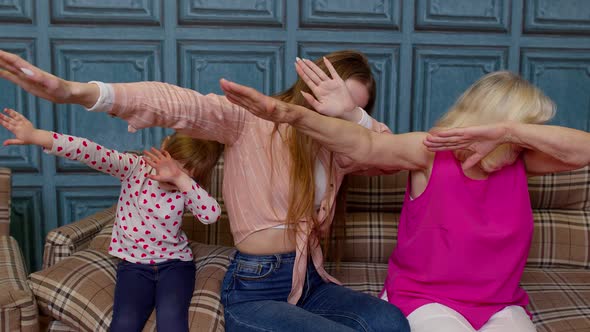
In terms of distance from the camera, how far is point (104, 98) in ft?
3.99

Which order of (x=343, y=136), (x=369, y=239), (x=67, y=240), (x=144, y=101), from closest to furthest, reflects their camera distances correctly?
1. (x=144, y=101)
2. (x=343, y=136)
3. (x=67, y=240)
4. (x=369, y=239)

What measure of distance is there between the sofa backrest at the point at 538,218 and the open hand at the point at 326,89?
0.82 meters

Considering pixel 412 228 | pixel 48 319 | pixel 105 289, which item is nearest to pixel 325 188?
pixel 412 228

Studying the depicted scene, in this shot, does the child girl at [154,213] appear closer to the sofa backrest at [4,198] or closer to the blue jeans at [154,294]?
the blue jeans at [154,294]

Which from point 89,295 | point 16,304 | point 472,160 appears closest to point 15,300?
point 16,304

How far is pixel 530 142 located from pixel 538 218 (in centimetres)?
90

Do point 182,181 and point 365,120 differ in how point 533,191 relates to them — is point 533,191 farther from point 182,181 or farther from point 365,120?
point 182,181

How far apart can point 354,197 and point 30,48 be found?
1723 millimetres

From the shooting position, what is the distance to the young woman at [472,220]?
1.60m

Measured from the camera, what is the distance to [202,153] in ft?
6.38

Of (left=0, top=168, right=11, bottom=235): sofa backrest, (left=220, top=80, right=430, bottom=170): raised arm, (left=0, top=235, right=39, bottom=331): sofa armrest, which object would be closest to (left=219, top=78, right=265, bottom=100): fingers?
(left=220, top=80, right=430, bottom=170): raised arm

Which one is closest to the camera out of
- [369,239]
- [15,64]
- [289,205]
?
[15,64]

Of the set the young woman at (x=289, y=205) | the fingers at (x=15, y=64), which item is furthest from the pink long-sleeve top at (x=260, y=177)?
the fingers at (x=15, y=64)

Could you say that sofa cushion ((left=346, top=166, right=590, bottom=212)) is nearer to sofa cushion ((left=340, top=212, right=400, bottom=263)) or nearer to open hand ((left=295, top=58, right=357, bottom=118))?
sofa cushion ((left=340, top=212, right=400, bottom=263))
